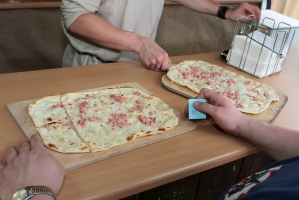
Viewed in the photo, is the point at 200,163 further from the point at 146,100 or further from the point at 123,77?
the point at 123,77

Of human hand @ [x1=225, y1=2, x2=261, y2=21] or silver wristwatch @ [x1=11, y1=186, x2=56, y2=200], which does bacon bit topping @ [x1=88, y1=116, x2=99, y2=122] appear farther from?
human hand @ [x1=225, y1=2, x2=261, y2=21]

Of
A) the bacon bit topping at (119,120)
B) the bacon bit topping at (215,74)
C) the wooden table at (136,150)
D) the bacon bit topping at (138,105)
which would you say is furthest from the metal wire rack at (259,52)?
the bacon bit topping at (119,120)

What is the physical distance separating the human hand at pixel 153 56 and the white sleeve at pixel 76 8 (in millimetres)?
290

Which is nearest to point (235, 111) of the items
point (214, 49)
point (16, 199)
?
point (16, 199)

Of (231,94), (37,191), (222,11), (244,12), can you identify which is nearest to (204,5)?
(222,11)

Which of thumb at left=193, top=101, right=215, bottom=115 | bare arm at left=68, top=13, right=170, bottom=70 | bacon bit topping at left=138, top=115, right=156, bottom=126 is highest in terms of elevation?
bare arm at left=68, top=13, right=170, bottom=70

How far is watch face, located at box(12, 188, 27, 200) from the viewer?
69cm

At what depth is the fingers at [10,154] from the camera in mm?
804

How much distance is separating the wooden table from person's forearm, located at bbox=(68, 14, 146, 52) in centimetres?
10

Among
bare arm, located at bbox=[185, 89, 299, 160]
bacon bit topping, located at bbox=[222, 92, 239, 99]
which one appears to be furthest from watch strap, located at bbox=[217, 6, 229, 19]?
bare arm, located at bbox=[185, 89, 299, 160]

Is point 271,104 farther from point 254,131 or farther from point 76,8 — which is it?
point 76,8

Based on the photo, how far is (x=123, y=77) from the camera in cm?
140

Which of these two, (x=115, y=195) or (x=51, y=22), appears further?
(x=51, y=22)

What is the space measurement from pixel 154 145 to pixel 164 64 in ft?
1.92
